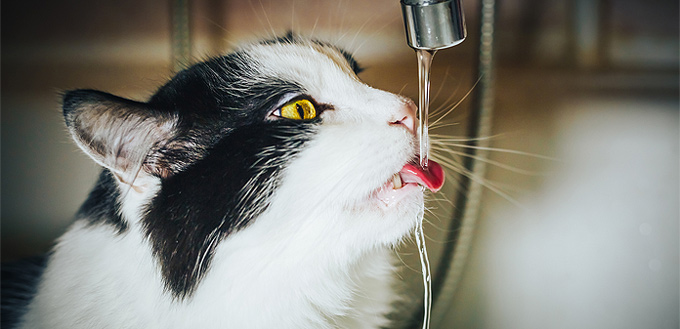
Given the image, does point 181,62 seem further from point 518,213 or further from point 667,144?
point 667,144

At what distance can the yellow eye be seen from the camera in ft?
1.77

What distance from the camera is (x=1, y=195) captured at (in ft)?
2.00

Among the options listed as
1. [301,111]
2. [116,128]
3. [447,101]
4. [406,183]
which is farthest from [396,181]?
[447,101]

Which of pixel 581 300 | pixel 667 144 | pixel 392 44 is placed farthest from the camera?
pixel 667 144

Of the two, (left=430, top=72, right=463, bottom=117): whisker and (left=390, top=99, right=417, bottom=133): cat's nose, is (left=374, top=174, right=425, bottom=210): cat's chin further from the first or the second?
(left=430, top=72, right=463, bottom=117): whisker

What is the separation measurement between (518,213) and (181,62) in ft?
2.47

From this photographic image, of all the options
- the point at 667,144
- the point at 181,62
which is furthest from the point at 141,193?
the point at 667,144

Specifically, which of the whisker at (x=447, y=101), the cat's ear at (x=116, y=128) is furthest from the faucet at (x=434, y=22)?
the whisker at (x=447, y=101)

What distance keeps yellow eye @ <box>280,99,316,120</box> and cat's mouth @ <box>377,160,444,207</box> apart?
11 cm

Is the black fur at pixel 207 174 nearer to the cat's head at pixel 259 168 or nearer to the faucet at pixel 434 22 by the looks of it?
the cat's head at pixel 259 168

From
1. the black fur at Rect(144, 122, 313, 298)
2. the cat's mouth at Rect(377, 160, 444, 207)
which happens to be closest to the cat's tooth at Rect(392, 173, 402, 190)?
the cat's mouth at Rect(377, 160, 444, 207)

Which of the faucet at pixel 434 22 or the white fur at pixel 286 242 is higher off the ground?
the faucet at pixel 434 22

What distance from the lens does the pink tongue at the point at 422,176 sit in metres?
0.52

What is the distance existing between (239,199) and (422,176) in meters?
0.18
